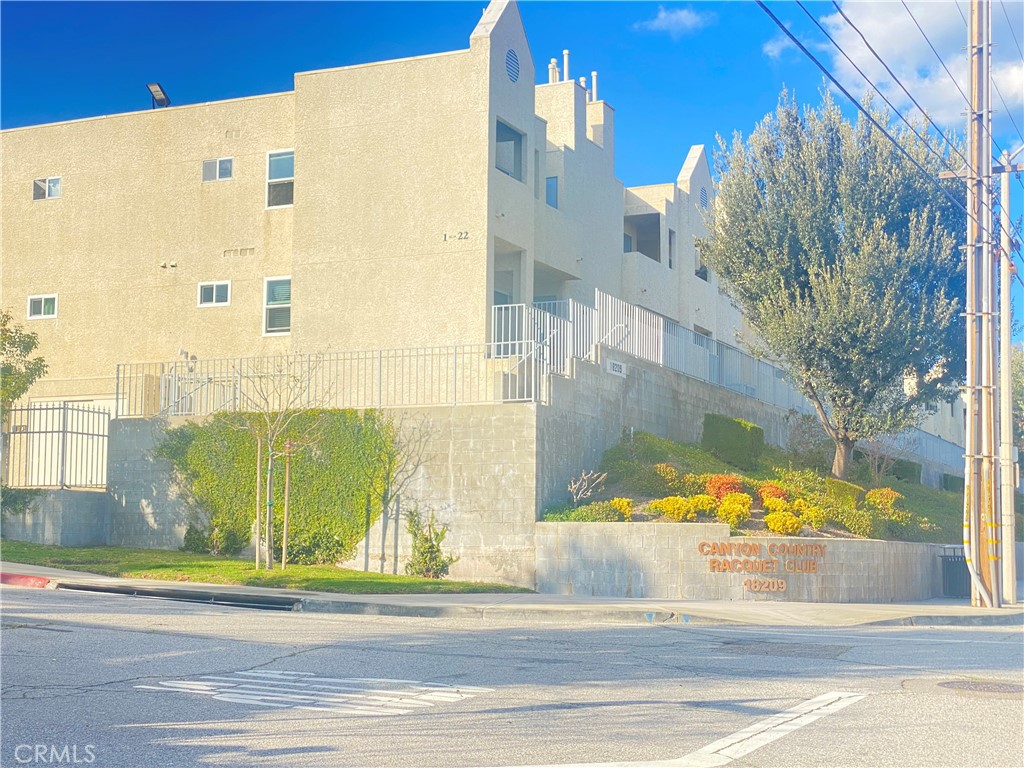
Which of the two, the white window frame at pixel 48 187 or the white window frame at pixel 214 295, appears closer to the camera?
the white window frame at pixel 214 295

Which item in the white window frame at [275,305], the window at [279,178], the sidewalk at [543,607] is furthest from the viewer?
the window at [279,178]

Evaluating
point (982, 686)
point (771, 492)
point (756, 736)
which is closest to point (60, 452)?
point (771, 492)

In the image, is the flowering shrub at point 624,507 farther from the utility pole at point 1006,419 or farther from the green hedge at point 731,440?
the green hedge at point 731,440

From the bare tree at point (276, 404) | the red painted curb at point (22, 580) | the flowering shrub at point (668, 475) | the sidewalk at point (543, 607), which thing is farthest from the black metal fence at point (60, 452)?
the flowering shrub at point (668, 475)

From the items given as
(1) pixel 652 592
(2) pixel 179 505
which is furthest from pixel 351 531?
(1) pixel 652 592

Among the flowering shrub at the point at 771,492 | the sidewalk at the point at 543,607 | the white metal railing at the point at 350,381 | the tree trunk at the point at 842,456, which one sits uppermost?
the white metal railing at the point at 350,381

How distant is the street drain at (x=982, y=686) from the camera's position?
1005cm

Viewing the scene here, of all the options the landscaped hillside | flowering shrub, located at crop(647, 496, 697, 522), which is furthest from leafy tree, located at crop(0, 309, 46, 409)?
flowering shrub, located at crop(647, 496, 697, 522)

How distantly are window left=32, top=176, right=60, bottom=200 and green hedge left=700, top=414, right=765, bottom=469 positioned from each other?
1713cm

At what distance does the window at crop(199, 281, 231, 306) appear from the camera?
1101 inches

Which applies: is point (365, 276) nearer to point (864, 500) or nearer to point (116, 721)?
point (864, 500)

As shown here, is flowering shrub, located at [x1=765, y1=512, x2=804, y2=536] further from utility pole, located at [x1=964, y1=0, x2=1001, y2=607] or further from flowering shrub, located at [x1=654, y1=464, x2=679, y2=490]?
utility pole, located at [x1=964, y1=0, x2=1001, y2=607]

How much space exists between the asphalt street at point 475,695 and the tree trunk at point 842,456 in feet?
43.6

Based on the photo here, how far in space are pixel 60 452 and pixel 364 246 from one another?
7.59m
